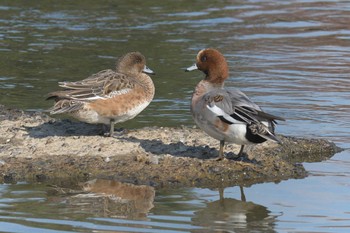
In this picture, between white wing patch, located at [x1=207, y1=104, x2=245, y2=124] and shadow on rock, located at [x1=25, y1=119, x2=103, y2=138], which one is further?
shadow on rock, located at [x1=25, y1=119, x2=103, y2=138]

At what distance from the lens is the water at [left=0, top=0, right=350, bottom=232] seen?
739 centimetres

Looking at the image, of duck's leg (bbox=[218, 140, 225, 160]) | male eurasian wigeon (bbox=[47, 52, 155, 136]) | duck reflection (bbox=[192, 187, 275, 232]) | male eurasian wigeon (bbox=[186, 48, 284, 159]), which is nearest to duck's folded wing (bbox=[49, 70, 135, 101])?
male eurasian wigeon (bbox=[47, 52, 155, 136])

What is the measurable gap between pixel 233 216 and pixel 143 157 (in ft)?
4.49

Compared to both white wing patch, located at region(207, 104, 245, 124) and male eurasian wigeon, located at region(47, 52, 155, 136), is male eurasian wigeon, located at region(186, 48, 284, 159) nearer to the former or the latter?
white wing patch, located at region(207, 104, 245, 124)

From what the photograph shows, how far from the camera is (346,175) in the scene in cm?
870

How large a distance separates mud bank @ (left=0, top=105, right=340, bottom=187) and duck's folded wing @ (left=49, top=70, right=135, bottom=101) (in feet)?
1.29

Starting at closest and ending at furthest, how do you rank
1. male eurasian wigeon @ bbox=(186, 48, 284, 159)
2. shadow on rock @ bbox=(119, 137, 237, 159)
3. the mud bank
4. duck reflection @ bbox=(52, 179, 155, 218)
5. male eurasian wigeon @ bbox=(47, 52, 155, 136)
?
duck reflection @ bbox=(52, 179, 155, 218)
male eurasian wigeon @ bbox=(186, 48, 284, 159)
the mud bank
shadow on rock @ bbox=(119, 137, 237, 159)
male eurasian wigeon @ bbox=(47, 52, 155, 136)

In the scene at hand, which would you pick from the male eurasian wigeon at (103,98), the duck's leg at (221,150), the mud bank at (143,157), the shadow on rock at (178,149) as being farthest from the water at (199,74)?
the male eurasian wigeon at (103,98)

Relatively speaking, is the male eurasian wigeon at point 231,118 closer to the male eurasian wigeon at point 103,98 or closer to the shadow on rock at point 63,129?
the male eurasian wigeon at point 103,98

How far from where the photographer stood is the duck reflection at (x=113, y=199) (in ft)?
24.6

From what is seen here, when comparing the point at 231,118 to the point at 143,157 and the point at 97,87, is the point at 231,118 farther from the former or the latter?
the point at 97,87

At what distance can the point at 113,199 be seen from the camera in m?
7.88

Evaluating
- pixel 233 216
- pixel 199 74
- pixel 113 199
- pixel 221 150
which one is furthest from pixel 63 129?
pixel 199 74

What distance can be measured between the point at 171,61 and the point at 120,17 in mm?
3613
